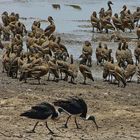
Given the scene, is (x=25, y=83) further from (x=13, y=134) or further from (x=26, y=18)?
(x=26, y=18)

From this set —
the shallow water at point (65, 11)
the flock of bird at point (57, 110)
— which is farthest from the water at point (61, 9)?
the flock of bird at point (57, 110)

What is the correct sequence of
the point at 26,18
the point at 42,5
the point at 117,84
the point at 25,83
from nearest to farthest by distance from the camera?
the point at 25,83 < the point at 117,84 < the point at 26,18 < the point at 42,5

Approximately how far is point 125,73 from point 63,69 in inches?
85.5

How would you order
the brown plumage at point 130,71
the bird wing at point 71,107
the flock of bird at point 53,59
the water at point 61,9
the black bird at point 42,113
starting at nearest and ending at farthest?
the black bird at point 42,113 < the bird wing at point 71,107 < the flock of bird at point 53,59 < the brown plumage at point 130,71 < the water at point 61,9

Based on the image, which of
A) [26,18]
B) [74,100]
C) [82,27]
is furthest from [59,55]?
[26,18]

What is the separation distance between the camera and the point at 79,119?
1361 centimetres

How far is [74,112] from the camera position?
12164 millimetres

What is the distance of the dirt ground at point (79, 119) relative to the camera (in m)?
12.2

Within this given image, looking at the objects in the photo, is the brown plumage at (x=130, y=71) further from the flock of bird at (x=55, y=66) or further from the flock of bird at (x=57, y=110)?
the flock of bird at (x=57, y=110)

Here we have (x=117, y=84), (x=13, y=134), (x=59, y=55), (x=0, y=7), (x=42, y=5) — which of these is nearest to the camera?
(x=13, y=134)

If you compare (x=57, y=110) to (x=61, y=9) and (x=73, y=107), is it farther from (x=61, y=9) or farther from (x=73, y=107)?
(x=61, y=9)

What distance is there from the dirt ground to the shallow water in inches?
370

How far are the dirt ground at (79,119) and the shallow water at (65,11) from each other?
30.8ft

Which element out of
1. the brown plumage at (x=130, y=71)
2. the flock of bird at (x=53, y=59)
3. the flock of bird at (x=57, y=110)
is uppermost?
the flock of bird at (x=57, y=110)
